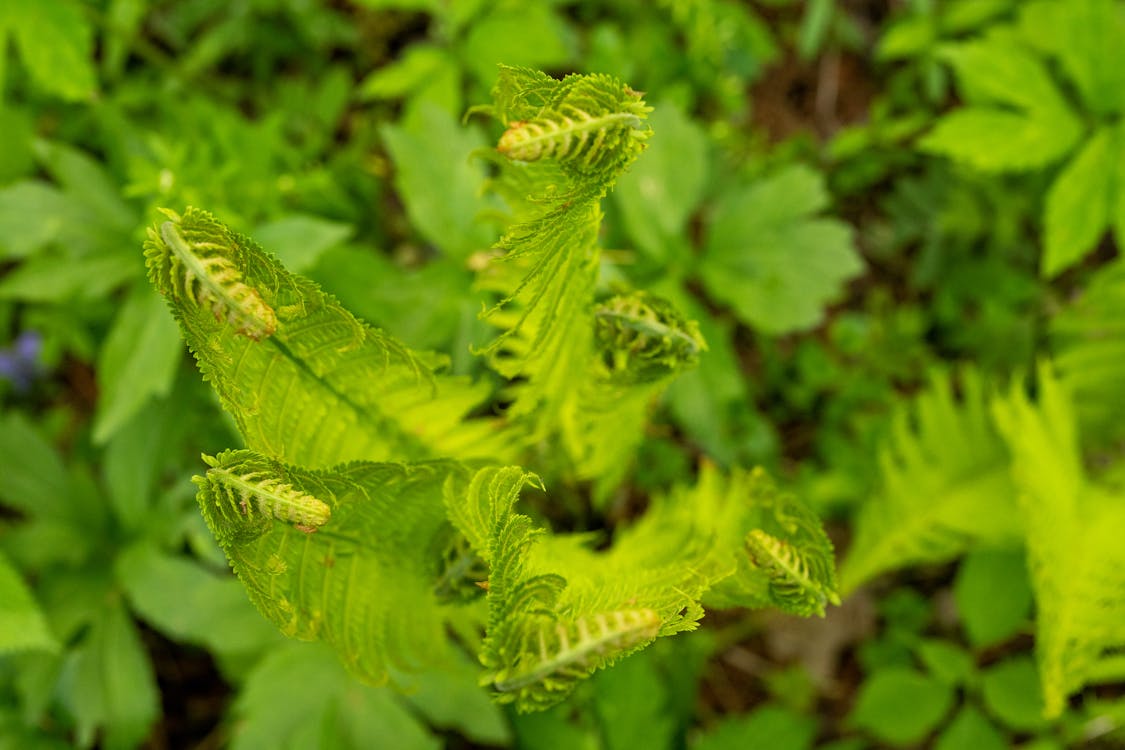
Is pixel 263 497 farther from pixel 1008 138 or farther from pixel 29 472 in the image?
pixel 1008 138

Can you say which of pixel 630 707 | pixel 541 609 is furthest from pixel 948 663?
pixel 541 609

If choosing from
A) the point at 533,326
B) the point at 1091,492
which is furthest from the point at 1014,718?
the point at 533,326

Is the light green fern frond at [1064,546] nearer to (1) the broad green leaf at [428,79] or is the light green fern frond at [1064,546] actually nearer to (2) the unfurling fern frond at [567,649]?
(2) the unfurling fern frond at [567,649]

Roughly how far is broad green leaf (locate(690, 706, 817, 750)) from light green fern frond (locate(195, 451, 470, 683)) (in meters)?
0.96

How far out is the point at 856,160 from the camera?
109 inches

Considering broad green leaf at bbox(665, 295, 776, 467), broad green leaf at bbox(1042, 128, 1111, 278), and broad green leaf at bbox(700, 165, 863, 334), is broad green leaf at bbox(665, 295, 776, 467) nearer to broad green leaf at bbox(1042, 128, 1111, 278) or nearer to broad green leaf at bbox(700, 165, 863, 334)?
broad green leaf at bbox(700, 165, 863, 334)

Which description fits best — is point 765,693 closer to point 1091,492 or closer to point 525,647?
point 1091,492

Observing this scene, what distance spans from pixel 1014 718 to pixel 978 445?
65 cm

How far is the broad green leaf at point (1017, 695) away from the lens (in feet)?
6.61

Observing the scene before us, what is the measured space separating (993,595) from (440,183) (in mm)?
1659

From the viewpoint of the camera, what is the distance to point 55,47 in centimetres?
178

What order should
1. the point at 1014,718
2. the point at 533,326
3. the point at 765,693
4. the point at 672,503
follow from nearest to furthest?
1. the point at 533,326
2. the point at 672,503
3. the point at 1014,718
4. the point at 765,693

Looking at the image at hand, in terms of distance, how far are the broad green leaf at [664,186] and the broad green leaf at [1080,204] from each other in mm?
789

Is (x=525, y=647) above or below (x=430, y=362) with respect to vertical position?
below
